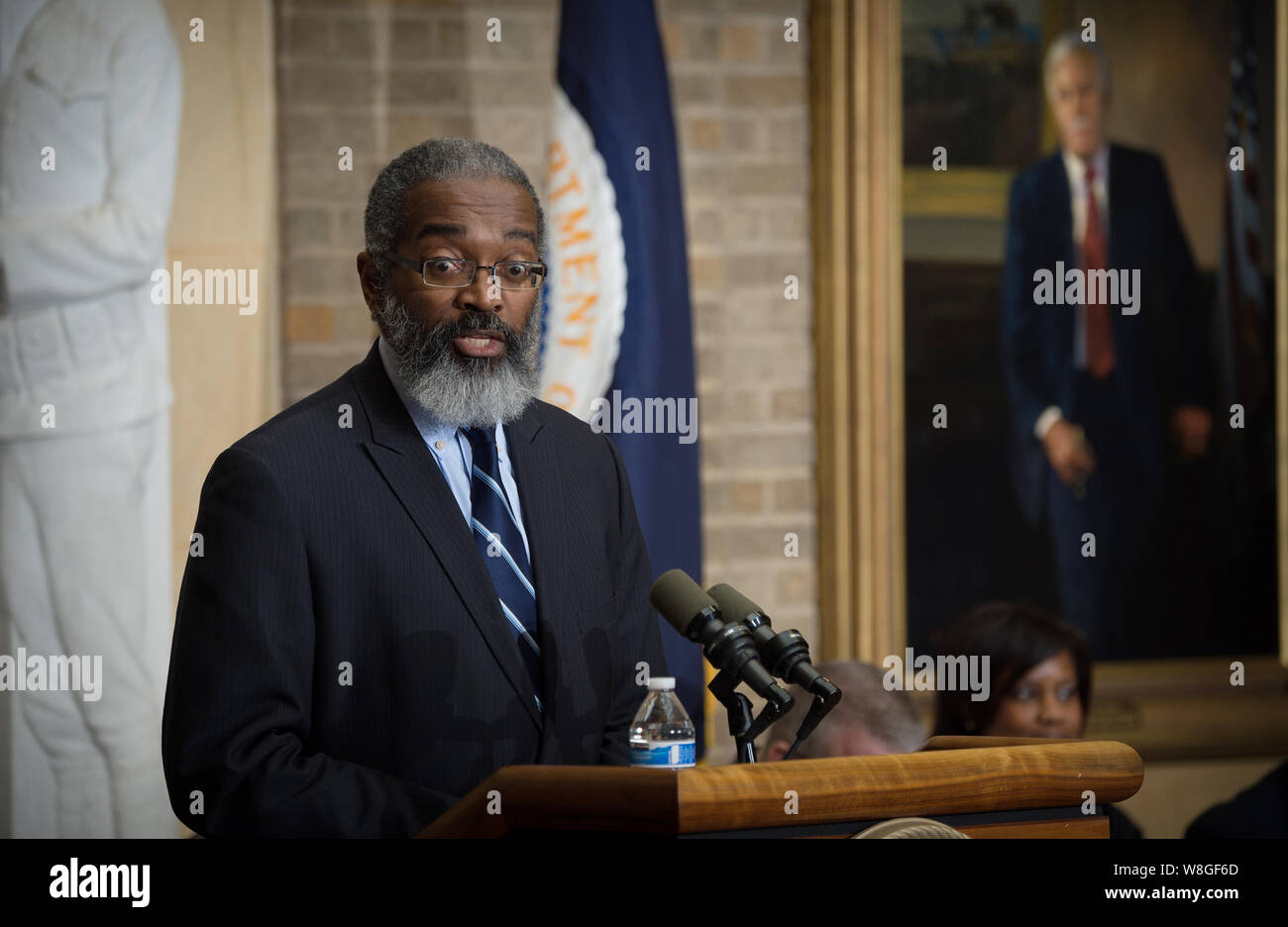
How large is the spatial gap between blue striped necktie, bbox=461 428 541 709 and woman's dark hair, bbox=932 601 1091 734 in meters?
1.81

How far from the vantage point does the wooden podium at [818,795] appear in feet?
4.08

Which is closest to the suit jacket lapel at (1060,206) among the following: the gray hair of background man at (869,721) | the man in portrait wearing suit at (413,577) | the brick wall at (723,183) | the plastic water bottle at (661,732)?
the brick wall at (723,183)

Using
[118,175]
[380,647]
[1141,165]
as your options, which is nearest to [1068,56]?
[1141,165]

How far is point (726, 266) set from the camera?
14.2 ft

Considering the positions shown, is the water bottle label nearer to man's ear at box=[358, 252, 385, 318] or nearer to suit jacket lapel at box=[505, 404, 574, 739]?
suit jacket lapel at box=[505, 404, 574, 739]

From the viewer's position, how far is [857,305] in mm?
4324

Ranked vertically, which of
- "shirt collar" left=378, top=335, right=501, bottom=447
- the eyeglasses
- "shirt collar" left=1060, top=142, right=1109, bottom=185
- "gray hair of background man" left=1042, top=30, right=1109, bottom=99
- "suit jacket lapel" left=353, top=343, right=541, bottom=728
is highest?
"gray hair of background man" left=1042, top=30, right=1109, bottom=99

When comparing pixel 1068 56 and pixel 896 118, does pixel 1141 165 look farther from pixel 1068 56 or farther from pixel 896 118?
pixel 896 118

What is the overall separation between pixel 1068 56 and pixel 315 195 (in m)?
2.53

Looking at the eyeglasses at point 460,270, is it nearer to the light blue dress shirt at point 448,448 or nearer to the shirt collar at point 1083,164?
the light blue dress shirt at point 448,448

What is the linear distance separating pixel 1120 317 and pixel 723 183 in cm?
144

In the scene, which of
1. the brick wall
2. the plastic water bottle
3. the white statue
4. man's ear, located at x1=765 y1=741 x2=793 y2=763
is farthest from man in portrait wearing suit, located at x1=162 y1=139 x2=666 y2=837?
the brick wall

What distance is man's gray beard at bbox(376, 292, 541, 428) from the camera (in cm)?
202

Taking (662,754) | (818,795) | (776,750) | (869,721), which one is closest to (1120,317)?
(869,721)
